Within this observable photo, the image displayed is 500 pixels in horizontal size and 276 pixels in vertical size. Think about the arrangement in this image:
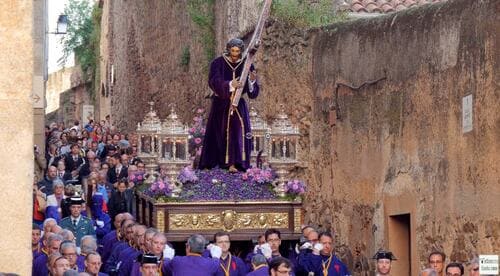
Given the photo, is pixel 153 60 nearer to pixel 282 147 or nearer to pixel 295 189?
pixel 282 147

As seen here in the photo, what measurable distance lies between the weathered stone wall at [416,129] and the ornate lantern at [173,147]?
221 centimetres

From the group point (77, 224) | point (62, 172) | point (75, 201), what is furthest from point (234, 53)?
point (62, 172)

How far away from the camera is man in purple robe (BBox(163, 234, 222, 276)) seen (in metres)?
13.4

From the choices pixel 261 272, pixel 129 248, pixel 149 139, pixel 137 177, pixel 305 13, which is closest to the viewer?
pixel 261 272

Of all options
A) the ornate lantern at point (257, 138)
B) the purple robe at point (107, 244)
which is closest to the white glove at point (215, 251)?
the purple robe at point (107, 244)

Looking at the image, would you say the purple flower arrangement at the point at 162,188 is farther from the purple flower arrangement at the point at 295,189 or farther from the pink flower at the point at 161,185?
the purple flower arrangement at the point at 295,189

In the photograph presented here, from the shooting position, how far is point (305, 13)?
20875mm

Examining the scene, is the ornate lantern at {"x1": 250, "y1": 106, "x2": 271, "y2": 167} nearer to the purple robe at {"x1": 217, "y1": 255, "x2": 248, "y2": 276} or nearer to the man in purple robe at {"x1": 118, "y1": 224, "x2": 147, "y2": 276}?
the man in purple robe at {"x1": 118, "y1": 224, "x2": 147, "y2": 276}

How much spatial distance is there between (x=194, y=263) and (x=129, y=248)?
2.30 m

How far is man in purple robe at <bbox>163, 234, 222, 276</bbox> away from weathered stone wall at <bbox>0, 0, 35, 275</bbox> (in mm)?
2800

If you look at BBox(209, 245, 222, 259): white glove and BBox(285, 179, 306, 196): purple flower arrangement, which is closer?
BBox(209, 245, 222, 259): white glove

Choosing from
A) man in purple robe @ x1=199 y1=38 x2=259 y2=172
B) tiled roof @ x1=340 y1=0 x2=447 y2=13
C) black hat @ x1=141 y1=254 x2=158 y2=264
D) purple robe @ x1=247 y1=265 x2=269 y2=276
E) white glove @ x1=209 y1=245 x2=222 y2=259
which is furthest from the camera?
tiled roof @ x1=340 y1=0 x2=447 y2=13

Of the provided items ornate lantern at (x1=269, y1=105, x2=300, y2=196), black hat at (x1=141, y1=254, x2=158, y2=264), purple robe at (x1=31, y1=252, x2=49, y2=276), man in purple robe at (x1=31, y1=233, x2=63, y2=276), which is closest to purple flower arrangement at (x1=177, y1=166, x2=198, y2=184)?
ornate lantern at (x1=269, y1=105, x2=300, y2=196)

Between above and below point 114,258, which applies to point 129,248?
above
